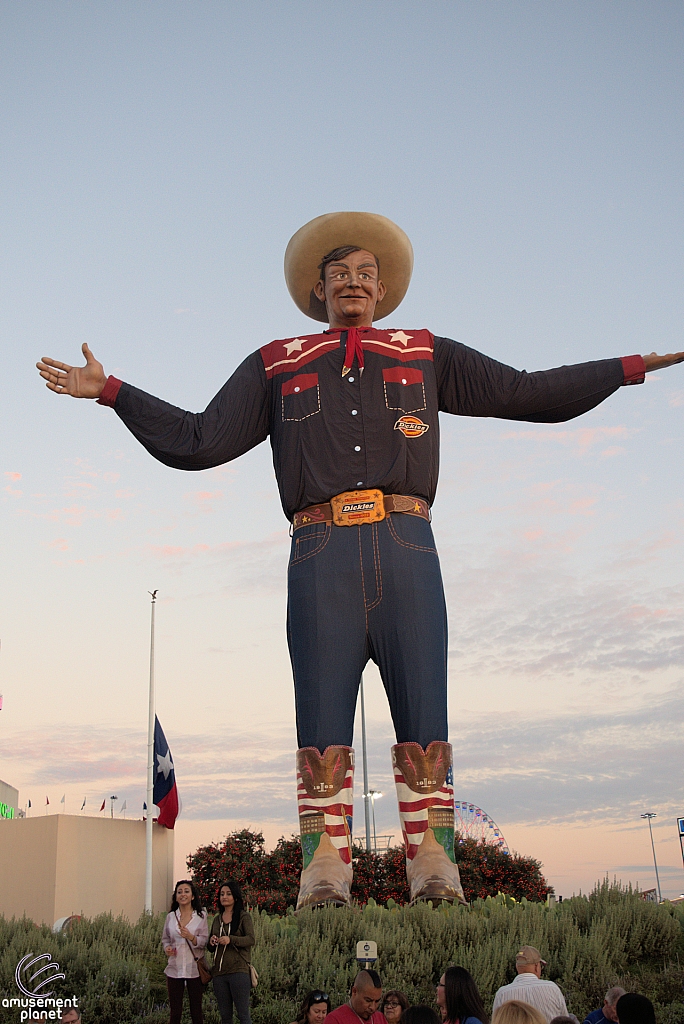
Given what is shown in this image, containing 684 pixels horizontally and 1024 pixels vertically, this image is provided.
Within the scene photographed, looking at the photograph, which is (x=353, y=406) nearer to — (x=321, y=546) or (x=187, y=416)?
(x=321, y=546)

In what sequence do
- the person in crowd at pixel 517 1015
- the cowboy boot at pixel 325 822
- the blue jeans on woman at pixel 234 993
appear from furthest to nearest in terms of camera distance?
the cowboy boot at pixel 325 822 < the blue jeans on woman at pixel 234 993 < the person in crowd at pixel 517 1015

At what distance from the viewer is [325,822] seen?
20.9 feet

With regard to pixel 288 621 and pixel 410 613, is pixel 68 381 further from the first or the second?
pixel 410 613

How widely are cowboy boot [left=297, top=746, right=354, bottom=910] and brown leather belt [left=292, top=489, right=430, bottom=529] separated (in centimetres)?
153

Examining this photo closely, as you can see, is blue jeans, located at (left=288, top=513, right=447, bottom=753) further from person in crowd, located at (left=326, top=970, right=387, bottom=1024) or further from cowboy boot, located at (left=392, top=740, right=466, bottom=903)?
person in crowd, located at (left=326, top=970, right=387, bottom=1024)

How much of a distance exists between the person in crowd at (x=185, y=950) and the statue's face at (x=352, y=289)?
A: 421cm

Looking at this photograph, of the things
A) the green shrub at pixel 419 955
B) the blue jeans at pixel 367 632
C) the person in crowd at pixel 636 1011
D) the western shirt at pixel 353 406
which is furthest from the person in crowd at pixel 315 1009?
the western shirt at pixel 353 406

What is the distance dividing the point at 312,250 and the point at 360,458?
1898 millimetres

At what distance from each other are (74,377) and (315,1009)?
439 centimetres

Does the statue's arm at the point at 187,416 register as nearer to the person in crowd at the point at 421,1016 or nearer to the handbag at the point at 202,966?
the handbag at the point at 202,966

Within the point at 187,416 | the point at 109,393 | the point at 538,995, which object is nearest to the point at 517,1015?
the point at 538,995

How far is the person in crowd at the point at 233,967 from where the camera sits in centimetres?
558

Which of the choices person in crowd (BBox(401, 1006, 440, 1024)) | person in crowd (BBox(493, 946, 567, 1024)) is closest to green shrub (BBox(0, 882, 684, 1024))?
person in crowd (BBox(493, 946, 567, 1024))

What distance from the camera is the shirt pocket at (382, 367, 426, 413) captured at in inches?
283
